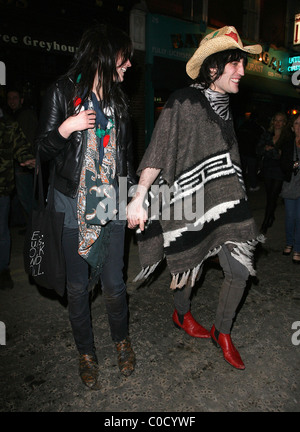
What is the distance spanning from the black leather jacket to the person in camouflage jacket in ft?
A: 5.22

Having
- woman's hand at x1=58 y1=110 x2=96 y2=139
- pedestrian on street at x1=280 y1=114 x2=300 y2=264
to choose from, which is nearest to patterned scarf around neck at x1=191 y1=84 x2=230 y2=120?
woman's hand at x1=58 y1=110 x2=96 y2=139

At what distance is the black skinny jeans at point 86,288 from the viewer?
213 centimetres

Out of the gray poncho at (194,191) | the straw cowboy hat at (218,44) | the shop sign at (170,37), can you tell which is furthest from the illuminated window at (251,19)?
the gray poncho at (194,191)

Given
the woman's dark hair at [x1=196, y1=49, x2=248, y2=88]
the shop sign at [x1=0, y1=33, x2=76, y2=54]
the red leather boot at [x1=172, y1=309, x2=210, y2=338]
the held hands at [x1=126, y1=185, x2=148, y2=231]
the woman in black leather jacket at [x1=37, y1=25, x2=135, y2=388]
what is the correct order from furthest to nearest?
1. the shop sign at [x1=0, y1=33, x2=76, y2=54]
2. the red leather boot at [x1=172, y1=309, x2=210, y2=338]
3. the woman's dark hair at [x1=196, y1=49, x2=248, y2=88]
4. the held hands at [x1=126, y1=185, x2=148, y2=231]
5. the woman in black leather jacket at [x1=37, y1=25, x2=135, y2=388]

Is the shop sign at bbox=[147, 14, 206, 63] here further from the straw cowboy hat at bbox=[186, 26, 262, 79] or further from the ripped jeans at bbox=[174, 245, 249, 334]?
the ripped jeans at bbox=[174, 245, 249, 334]

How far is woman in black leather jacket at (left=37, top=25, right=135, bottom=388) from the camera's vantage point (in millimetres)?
1964

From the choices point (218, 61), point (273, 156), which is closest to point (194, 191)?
point (218, 61)

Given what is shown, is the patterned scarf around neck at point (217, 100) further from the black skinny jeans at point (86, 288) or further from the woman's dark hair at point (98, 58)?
the black skinny jeans at point (86, 288)

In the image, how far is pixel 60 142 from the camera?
1901mm

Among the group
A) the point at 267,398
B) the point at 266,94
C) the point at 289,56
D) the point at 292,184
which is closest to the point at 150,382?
the point at 267,398

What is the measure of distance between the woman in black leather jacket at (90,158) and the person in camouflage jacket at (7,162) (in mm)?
1627

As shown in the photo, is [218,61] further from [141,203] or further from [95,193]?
[95,193]

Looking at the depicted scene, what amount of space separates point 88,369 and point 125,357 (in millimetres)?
264

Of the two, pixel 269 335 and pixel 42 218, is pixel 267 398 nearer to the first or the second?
pixel 269 335
